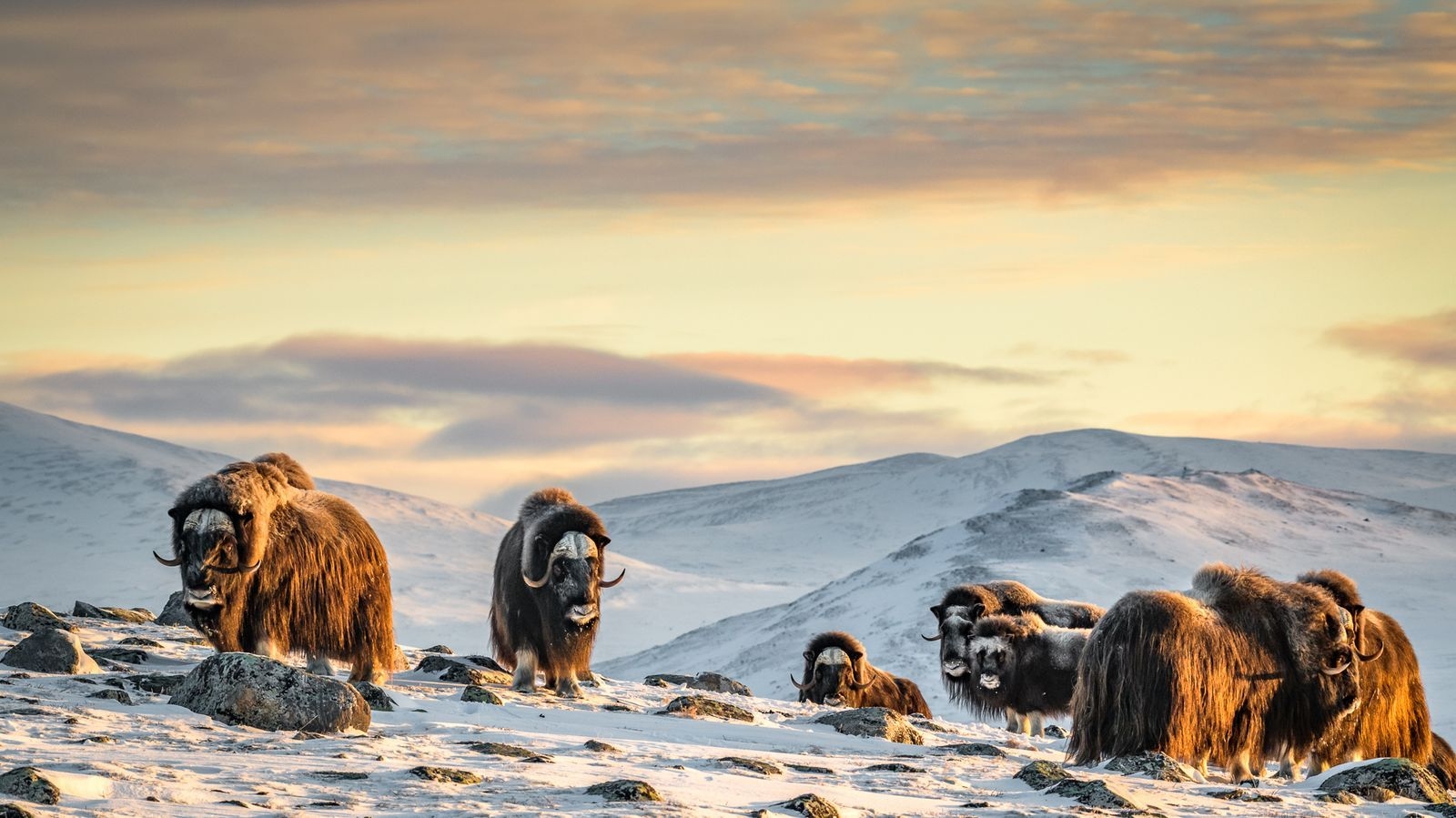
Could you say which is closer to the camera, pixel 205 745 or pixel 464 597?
pixel 205 745

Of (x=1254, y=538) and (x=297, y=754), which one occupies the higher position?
(x=1254, y=538)

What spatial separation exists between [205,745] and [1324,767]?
9258mm

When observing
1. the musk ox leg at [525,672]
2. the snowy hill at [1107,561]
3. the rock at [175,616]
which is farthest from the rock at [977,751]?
the snowy hill at [1107,561]

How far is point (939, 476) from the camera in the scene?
11944cm

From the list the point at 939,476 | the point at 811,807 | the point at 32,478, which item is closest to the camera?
the point at 811,807

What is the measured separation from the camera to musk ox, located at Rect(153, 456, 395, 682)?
13.4 metres

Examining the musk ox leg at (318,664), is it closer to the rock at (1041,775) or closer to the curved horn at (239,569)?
the curved horn at (239,569)

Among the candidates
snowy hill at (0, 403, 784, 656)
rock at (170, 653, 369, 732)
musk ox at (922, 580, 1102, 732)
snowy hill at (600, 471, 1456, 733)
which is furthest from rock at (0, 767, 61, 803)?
snowy hill at (0, 403, 784, 656)

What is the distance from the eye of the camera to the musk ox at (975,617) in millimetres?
20891

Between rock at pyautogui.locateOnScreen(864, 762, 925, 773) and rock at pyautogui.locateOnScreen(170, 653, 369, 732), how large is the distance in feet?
12.1

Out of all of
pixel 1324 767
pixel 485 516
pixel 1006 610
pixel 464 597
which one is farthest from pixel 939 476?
pixel 1324 767

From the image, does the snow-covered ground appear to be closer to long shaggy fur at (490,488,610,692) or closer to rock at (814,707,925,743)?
rock at (814,707,925,743)

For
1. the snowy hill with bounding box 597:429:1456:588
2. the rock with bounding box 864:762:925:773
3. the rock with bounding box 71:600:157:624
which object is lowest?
the rock with bounding box 864:762:925:773

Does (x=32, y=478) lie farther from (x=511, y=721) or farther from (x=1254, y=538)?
(x=511, y=721)
